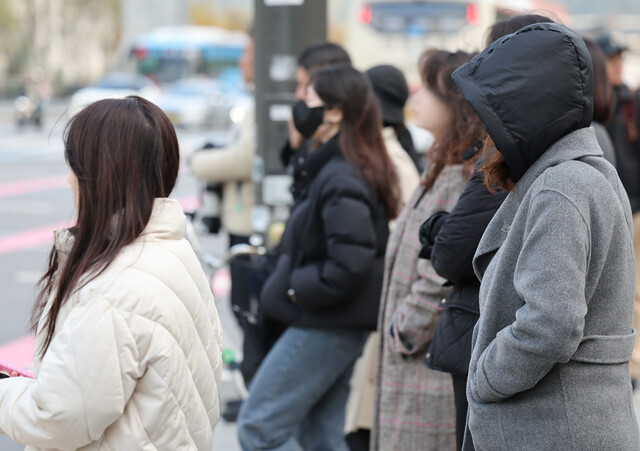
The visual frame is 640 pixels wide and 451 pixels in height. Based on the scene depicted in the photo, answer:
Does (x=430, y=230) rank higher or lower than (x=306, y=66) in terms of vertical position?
lower

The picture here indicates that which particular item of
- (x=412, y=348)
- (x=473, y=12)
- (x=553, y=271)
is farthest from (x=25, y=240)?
(x=553, y=271)

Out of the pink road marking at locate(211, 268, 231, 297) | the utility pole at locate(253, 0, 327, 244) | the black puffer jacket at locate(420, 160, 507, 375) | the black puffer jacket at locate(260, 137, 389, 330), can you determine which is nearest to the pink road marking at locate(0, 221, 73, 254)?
the pink road marking at locate(211, 268, 231, 297)

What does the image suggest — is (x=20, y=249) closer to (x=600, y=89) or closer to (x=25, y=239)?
(x=25, y=239)

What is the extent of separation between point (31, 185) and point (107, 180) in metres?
15.2

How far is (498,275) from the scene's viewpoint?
2.19 m

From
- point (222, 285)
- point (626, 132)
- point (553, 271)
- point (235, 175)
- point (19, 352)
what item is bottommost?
point (222, 285)

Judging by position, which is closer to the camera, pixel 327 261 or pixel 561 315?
pixel 561 315

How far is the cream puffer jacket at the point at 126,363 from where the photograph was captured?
2.09 m

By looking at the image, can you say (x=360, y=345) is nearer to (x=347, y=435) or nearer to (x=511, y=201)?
(x=347, y=435)

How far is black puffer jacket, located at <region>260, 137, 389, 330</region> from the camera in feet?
11.9

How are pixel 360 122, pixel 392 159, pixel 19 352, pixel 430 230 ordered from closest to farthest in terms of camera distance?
pixel 430 230 < pixel 360 122 < pixel 392 159 < pixel 19 352

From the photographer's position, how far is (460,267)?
2.78 metres

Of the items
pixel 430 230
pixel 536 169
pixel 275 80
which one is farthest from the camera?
pixel 275 80

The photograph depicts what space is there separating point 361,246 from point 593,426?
165 centimetres
